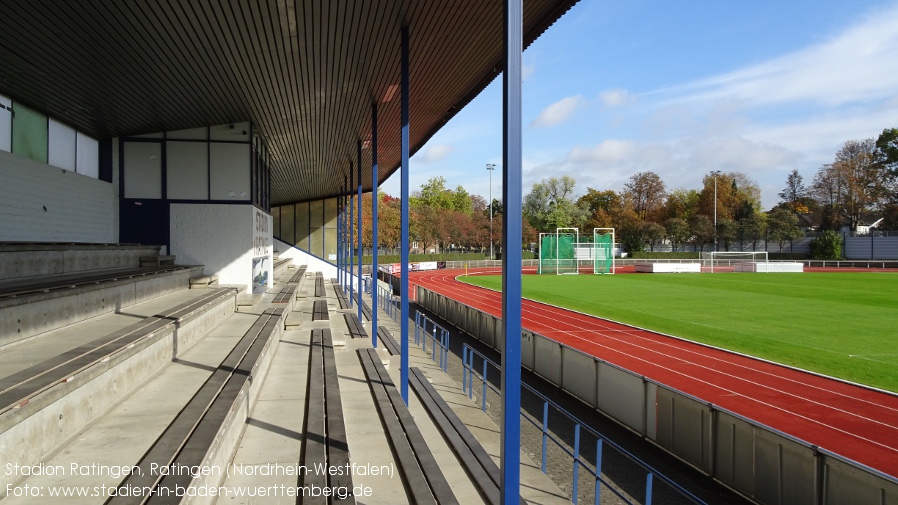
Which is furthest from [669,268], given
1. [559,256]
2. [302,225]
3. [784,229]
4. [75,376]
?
[75,376]

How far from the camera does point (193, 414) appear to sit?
493 centimetres

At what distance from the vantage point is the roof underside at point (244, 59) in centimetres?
705

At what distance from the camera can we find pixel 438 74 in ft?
33.3

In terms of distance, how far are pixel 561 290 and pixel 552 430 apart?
25.6m

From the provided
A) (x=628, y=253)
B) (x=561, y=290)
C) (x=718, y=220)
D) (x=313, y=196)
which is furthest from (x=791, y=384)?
(x=718, y=220)

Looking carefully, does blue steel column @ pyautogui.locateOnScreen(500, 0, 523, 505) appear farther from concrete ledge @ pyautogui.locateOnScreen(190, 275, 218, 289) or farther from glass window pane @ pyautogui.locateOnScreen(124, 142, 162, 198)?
glass window pane @ pyautogui.locateOnScreen(124, 142, 162, 198)

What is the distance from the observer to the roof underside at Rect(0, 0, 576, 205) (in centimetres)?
705

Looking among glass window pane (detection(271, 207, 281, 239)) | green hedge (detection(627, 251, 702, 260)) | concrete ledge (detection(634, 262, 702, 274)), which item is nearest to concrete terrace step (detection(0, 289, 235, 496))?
glass window pane (detection(271, 207, 281, 239))

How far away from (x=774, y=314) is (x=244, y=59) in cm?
2320

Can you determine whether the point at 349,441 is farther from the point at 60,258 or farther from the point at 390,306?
the point at 390,306

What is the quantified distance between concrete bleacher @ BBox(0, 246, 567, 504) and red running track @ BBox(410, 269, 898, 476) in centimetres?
550

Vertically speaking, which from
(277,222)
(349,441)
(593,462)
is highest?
(277,222)

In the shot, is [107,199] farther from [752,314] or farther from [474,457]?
[752,314]

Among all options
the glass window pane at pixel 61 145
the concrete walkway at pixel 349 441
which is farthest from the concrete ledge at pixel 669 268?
the glass window pane at pixel 61 145
